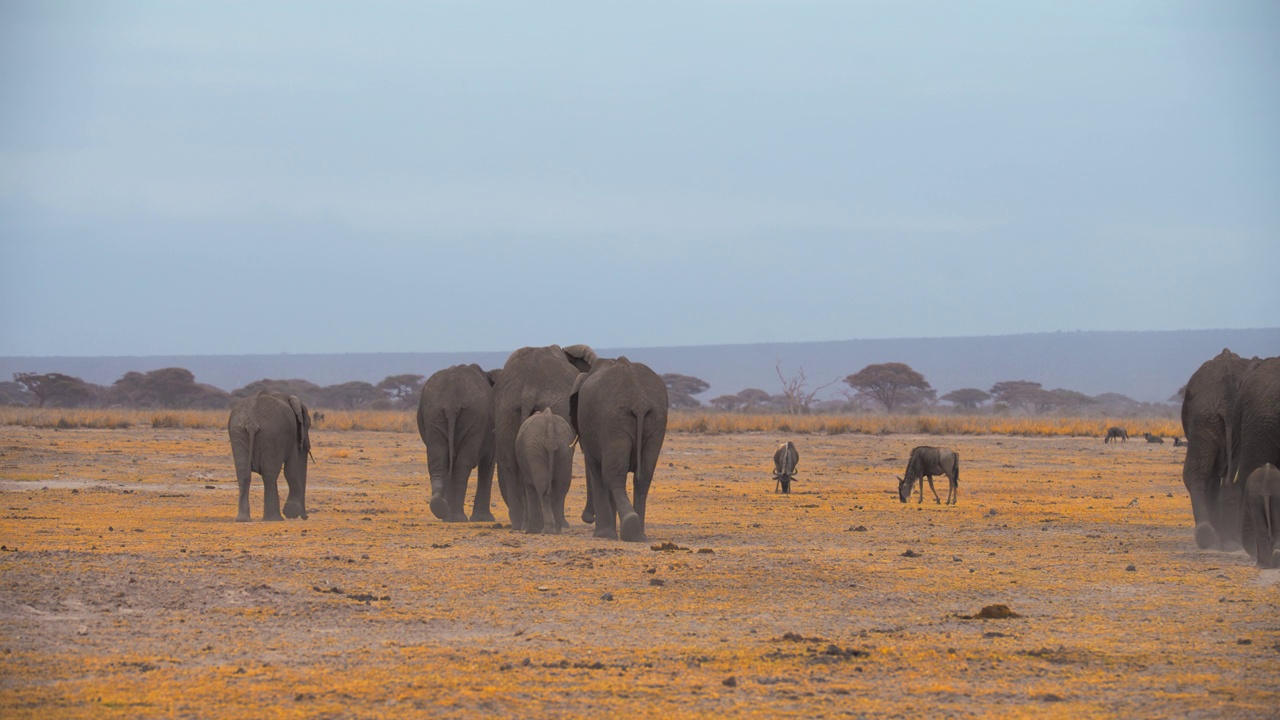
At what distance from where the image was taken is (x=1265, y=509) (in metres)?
13.7

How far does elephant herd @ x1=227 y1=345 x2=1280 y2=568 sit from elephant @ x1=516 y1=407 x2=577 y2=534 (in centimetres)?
2

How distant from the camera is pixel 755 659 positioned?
29.6 feet

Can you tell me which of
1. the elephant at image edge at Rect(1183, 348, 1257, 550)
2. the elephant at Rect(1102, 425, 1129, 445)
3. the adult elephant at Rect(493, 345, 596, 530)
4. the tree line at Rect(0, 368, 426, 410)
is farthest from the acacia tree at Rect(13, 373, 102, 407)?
the elephant at image edge at Rect(1183, 348, 1257, 550)

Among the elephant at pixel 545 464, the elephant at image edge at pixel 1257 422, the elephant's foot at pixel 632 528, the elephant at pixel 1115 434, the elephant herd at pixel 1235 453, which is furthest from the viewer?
the elephant at pixel 1115 434

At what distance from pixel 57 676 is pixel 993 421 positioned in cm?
5160

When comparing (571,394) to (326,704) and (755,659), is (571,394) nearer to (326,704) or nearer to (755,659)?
(755,659)

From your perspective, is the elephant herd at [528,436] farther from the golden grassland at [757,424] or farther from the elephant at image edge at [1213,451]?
the golden grassland at [757,424]

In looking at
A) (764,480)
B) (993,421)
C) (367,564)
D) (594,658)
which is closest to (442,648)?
(594,658)

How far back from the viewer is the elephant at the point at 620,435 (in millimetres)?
15742

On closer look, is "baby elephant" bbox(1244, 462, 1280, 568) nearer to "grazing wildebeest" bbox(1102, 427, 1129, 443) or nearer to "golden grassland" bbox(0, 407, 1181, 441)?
"grazing wildebeest" bbox(1102, 427, 1129, 443)

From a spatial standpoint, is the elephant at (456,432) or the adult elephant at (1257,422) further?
the elephant at (456,432)

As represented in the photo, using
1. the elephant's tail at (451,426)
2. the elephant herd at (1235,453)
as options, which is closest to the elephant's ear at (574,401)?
the elephant's tail at (451,426)

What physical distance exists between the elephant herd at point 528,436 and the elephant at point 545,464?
12mm

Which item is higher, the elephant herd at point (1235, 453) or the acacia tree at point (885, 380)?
the acacia tree at point (885, 380)
